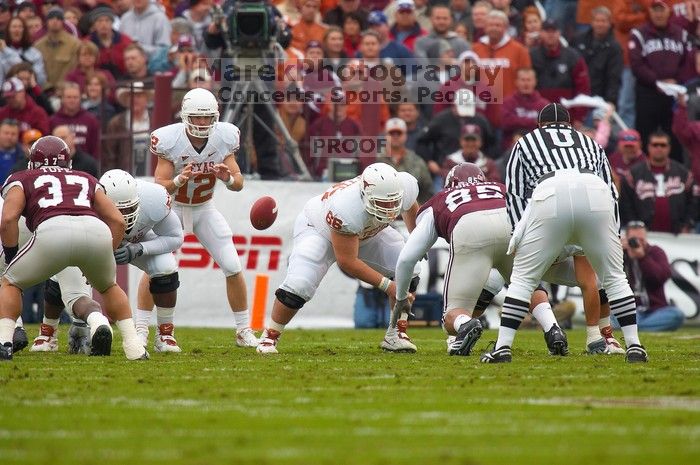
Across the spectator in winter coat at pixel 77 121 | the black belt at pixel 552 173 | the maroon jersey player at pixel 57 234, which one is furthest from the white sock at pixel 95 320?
the spectator in winter coat at pixel 77 121

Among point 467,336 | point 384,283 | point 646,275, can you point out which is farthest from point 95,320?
point 646,275

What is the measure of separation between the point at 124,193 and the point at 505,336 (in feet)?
8.89

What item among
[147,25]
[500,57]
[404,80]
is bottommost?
[404,80]

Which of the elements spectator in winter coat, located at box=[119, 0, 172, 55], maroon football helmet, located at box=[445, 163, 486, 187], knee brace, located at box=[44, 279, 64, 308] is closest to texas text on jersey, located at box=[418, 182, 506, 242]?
maroon football helmet, located at box=[445, 163, 486, 187]

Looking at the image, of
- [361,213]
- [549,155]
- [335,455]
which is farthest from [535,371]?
[335,455]

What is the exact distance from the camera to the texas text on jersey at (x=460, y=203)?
9.31 metres

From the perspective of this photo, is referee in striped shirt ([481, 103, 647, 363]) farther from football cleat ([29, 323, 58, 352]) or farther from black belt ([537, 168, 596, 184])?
football cleat ([29, 323, 58, 352])

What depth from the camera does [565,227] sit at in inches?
321

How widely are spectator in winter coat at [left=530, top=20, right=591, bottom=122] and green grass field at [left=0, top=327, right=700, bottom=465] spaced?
24.2ft

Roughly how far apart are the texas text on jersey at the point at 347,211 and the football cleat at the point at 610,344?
164cm

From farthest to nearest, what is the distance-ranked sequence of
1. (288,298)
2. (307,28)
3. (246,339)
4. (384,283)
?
1. (307,28)
2. (246,339)
3. (384,283)
4. (288,298)

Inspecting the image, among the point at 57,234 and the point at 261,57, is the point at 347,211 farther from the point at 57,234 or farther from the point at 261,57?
the point at 261,57

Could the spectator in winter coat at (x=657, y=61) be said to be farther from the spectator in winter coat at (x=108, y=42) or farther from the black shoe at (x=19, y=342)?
the black shoe at (x=19, y=342)

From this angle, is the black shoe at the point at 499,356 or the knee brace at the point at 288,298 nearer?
the black shoe at the point at 499,356
